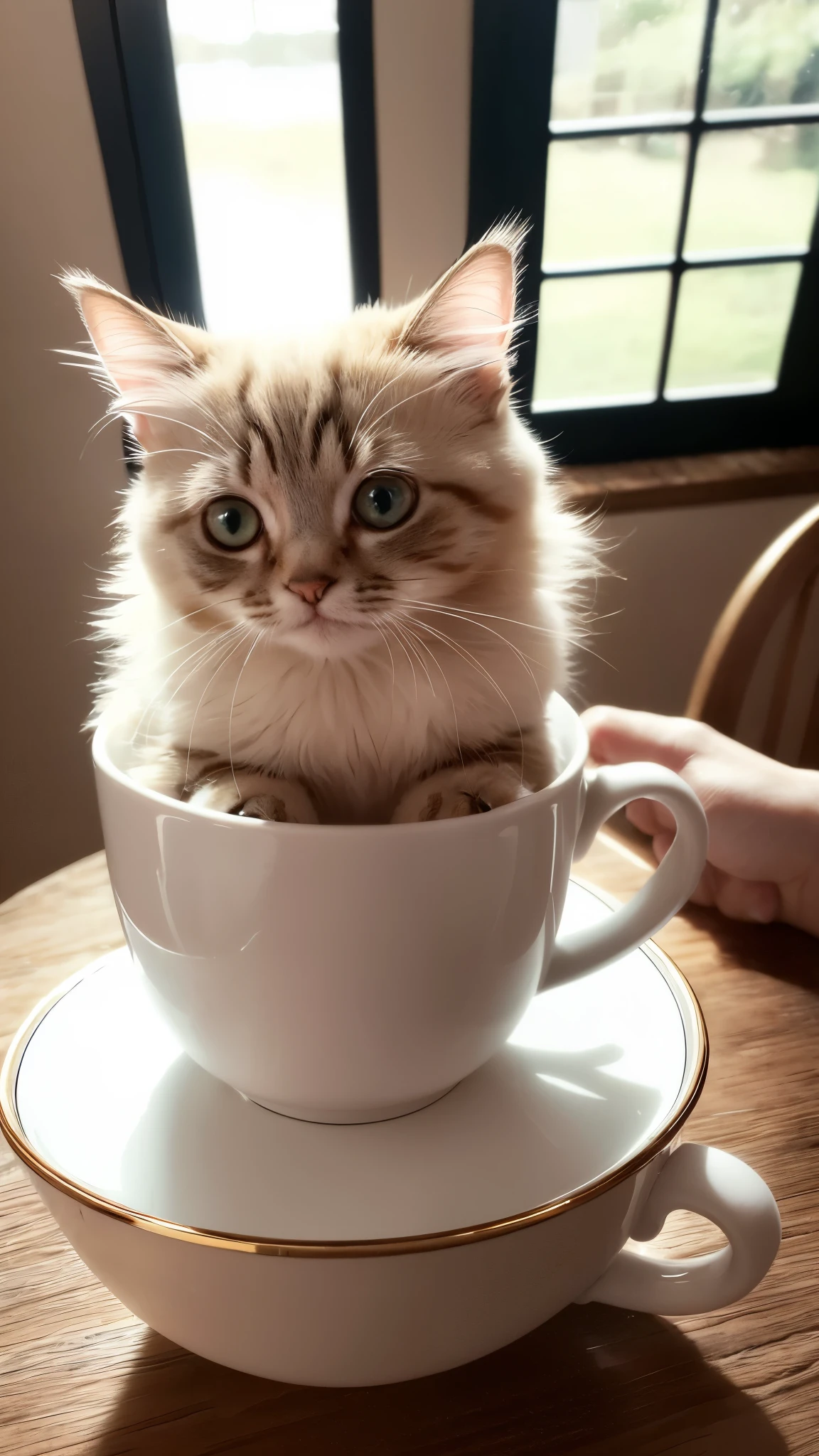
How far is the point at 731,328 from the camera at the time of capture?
7.23 feet

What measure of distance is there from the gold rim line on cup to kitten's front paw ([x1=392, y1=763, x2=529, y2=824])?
0.17 metres

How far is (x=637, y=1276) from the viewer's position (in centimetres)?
49

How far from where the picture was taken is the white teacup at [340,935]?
0.42m

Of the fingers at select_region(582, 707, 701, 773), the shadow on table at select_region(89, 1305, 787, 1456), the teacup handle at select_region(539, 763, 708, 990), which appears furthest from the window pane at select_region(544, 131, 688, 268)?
the shadow on table at select_region(89, 1305, 787, 1456)

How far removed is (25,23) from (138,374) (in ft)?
4.00

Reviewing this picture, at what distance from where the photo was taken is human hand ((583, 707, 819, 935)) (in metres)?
0.80

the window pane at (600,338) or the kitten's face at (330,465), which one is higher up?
the kitten's face at (330,465)

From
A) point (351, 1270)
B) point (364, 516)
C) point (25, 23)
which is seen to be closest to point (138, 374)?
point (364, 516)

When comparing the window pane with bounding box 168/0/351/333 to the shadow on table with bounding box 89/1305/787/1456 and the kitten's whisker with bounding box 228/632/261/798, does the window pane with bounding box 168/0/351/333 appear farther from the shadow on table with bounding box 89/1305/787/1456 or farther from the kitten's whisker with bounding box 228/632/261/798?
the shadow on table with bounding box 89/1305/787/1456

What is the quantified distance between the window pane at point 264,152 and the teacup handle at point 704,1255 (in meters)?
1.43

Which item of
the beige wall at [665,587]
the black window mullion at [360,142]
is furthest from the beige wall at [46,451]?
the beige wall at [665,587]

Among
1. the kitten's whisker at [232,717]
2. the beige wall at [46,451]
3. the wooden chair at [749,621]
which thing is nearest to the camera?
the kitten's whisker at [232,717]

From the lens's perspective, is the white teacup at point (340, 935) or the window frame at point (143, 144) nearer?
the white teacup at point (340, 935)

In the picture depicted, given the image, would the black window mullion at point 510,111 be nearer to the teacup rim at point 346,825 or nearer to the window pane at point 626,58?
the window pane at point 626,58
